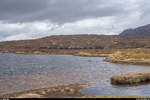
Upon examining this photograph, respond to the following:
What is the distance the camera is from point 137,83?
1550 inches

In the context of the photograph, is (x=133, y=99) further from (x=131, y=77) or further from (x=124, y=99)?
(x=131, y=77)

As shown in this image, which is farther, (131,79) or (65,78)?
(65,78)

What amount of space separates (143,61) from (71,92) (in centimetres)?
6777

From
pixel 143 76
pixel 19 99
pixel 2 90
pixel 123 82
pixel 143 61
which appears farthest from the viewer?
pixel 143 61

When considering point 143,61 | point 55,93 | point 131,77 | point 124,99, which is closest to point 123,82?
point 131,77

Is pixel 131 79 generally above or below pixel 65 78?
above

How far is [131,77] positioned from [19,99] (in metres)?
23.1

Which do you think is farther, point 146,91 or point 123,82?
point 123,82

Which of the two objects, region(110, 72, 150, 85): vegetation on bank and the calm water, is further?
region(110, 72, 150, 85): vegetation on bank

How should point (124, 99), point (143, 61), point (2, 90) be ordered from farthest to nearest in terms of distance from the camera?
point (143, 61)
point (2, 90)
point (124, 99)

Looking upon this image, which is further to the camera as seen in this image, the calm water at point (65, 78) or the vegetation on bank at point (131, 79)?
the vegetation on bank at point (131, 79)

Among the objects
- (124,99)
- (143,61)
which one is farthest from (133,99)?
(143,61)

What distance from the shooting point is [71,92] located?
32188 mm

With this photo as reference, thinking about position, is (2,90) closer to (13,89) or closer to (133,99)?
(13,89)
